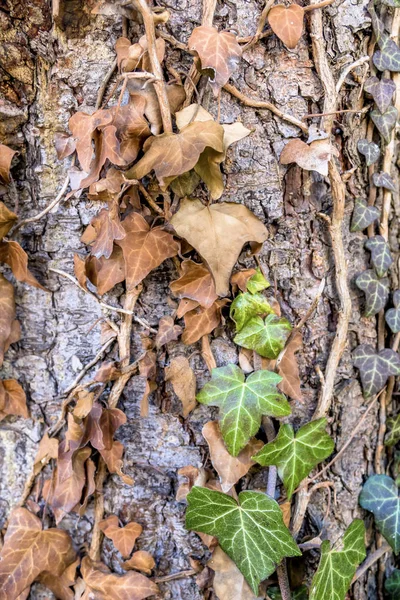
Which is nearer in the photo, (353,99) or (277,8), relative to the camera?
(277,8)

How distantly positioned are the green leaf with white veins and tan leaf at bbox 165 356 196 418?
0.49 ft

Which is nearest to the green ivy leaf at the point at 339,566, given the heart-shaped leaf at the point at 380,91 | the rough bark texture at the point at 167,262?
the rough bark texture at the point at 167,262

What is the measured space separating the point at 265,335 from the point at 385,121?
1.56ft

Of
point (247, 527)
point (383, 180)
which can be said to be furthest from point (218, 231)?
point (247, 527)

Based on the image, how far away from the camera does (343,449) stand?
943 millimetres

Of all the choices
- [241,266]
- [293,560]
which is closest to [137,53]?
[241,266]

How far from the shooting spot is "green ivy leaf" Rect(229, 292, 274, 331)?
0.83m

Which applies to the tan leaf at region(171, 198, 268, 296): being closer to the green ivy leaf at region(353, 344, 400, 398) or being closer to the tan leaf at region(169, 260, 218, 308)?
the tan leaf at region(169, 260, 218, 308)

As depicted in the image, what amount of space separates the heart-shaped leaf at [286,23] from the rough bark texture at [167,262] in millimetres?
41

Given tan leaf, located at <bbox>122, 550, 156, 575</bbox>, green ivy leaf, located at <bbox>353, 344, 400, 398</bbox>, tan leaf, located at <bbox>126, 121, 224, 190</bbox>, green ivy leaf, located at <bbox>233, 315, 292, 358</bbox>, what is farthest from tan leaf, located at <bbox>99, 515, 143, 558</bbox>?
tan leaf, located at <bbox>126, 121, 224, 190</bbox>

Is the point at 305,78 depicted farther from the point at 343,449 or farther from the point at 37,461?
the point at 37,461

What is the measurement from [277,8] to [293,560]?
951 millimetres

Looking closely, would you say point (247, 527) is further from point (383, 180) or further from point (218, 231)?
point (383, 180)

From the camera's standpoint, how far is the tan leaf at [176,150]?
0.75 m
